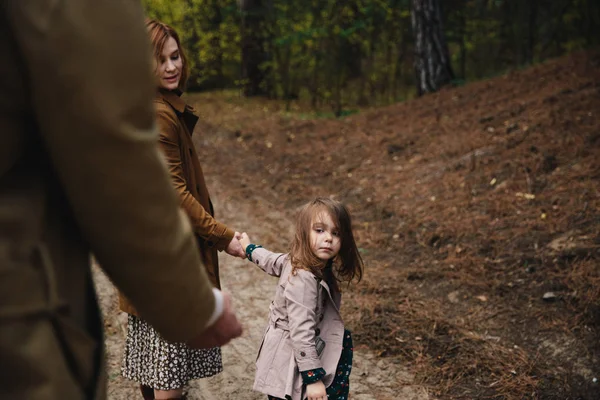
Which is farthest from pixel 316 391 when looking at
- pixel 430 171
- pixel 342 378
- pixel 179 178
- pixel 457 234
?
pixel 430 171

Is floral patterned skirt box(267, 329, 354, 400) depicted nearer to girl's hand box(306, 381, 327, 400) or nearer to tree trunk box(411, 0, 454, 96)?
girl's hand box(306, 381, 327, 400)

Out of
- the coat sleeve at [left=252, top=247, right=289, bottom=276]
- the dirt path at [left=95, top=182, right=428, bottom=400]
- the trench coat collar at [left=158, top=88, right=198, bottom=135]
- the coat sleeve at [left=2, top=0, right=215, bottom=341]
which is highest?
the coat sleeve at [left=2, top=0, right=215, bottom=341]

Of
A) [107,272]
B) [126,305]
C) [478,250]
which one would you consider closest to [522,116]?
[478,250]

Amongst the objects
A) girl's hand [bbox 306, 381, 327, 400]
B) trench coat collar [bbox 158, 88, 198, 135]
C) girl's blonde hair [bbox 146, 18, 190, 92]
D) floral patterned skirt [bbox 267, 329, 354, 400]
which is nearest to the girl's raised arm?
floral patterned skirt [bbox 267, 329, 354, 400]

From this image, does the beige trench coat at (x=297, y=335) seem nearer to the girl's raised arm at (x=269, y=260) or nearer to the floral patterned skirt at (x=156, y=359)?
the girl's raised arm at (x=269, y=260)

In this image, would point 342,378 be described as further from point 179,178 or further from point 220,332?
point 220,332

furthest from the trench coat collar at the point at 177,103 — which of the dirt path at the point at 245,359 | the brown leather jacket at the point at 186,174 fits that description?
the dirt path at the point at 245,359

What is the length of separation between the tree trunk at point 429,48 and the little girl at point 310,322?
964 centimetres

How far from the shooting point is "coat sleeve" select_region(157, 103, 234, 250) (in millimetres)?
2953

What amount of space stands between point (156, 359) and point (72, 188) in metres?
2.14

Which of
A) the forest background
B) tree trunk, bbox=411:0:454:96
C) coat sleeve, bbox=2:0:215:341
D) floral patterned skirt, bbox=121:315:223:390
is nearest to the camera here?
coat sleeve, bbox=2:0:215:341

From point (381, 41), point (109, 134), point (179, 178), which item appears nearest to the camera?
point (109, 134)

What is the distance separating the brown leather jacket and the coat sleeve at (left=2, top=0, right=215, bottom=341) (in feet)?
5.47

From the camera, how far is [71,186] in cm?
120
